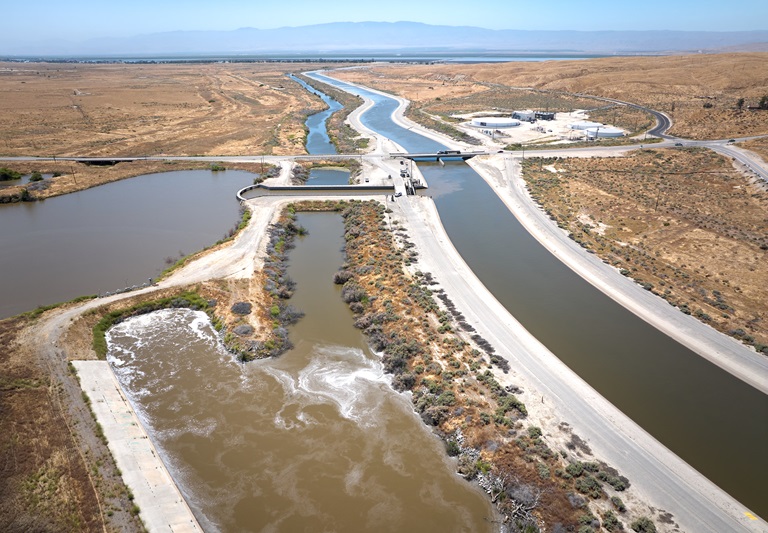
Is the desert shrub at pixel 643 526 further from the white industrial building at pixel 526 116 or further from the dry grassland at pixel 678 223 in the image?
the white industrial building at pixel 526 116

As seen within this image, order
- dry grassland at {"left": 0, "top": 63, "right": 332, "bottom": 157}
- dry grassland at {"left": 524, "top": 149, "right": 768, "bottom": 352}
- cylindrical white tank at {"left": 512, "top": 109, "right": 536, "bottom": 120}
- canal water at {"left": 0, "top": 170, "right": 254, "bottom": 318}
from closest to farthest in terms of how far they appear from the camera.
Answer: dry grassland at {"left": 524, "top": 149, "right": 768, "bottom": 352} → canal water at {"left": 0, "top": 170, "right": 254, "bottom": 318} → dry grassland at {"left": 0, "top": 63, "right": 332, "bottom": 157} → cylindrical white tank at {"left": 512, "top": 109, "right": 536, "bottom": 120}

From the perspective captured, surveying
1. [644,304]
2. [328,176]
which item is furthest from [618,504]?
[328,176]

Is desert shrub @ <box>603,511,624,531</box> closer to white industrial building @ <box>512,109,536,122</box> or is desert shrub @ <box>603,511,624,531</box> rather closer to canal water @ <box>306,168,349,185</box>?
canal water @ <box>306,168,349,185</box>

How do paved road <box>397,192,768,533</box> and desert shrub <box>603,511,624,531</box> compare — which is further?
paved road <box>397,192,768,533</box>

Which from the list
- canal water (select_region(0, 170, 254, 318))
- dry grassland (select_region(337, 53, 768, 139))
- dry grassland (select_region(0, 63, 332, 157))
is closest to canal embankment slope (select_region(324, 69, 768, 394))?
canal water (select_region(0, 170, 254, 318))

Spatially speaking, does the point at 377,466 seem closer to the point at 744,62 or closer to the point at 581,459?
the point at 581,459

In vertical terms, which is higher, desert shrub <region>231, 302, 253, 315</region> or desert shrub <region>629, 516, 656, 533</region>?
desert shrub <region>231, 302, 253, 315</region>
